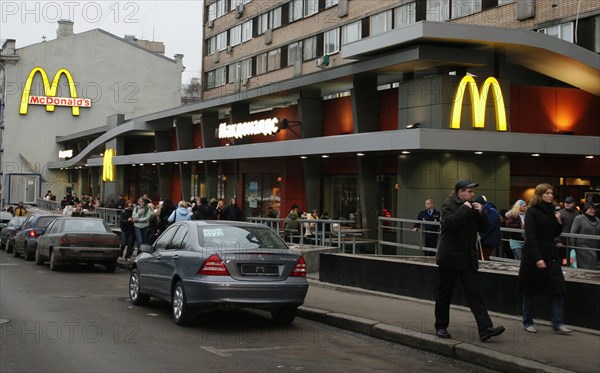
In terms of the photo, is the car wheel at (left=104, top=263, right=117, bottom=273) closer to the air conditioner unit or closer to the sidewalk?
the sidewalk

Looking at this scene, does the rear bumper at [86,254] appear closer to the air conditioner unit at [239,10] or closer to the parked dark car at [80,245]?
the parked dark car at [80,245]

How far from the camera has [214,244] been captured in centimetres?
1073

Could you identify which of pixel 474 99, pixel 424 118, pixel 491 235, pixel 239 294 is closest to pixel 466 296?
pixel 239 294

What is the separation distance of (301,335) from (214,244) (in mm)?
1806

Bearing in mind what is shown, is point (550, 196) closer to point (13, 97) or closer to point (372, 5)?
point (372, 5)

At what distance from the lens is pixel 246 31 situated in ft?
167

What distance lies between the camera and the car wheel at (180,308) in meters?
10.5

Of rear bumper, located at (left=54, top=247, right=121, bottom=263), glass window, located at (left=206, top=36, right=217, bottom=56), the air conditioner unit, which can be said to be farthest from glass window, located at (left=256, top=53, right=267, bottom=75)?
rear bumper, located at (left=54, top=247, right=121, bottom=263)

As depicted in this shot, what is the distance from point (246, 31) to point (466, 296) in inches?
1739

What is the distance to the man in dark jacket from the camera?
8766 millimetres

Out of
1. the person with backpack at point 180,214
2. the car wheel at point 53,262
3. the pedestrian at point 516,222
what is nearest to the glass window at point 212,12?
the person with backpack at point 180,214

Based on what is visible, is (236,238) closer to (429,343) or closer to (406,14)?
(429,343)

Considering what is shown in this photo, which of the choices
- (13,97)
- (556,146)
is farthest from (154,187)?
(556,146)

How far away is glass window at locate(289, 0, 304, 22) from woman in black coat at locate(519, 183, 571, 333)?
36097 millimetres
